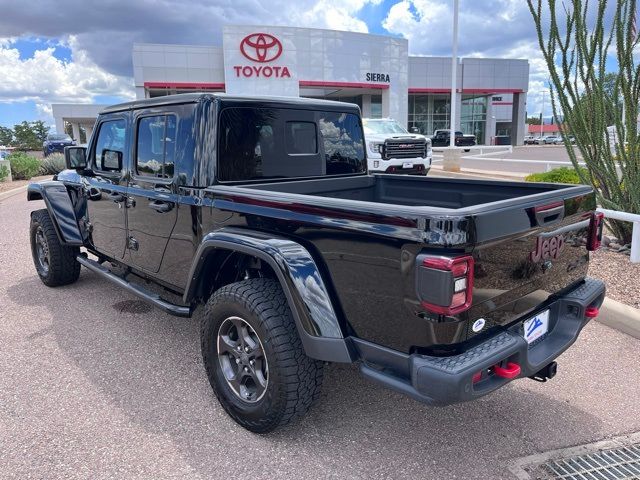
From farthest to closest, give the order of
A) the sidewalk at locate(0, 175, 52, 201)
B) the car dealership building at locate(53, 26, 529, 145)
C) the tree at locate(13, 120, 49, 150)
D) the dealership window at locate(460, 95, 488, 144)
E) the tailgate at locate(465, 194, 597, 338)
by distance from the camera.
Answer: the tree at locate(13, 120, 49, 150)
the dealership window at locate(460, 95, 488, 144)
the car dealership building at locate(53, 26, 529, 145)
the sidewalk at locate(0, 175, 52, 201)
the tailgate at locate(465, 194, 597, 338)

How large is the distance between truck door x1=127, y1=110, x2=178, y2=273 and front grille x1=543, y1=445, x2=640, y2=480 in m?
2.72

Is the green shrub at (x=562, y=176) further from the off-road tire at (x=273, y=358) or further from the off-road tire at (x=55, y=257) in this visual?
the off-road tire at (x=55, y=257)

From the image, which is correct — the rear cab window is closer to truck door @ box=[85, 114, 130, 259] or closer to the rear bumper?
truck door @ box=[85, 114, 130, 259]

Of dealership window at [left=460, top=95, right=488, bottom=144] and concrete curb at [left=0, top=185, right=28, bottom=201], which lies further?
dealership window at [left=460, top=95, right=488, bottom=144]

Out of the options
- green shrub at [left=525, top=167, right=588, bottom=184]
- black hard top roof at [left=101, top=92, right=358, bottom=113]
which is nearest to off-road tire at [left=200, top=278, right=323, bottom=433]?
black hard top roof at [left=101, top=92, right=358, bottom=113]

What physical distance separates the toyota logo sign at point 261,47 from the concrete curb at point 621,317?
102 ft

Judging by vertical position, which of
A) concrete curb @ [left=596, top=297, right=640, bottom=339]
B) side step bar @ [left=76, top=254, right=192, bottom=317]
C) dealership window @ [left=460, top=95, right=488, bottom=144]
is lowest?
concrete curb @ [left=596, top=297, right=640, bottom=339]

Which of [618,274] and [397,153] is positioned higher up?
[397,153]

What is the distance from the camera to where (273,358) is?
2596 mm

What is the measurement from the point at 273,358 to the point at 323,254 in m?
0.60

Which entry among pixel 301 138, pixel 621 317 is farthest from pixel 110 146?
pixel 621 317

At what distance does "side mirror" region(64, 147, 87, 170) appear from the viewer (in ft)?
15.3

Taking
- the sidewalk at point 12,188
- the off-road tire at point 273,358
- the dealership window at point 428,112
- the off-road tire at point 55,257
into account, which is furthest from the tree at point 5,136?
the off-road tire at point 273,358

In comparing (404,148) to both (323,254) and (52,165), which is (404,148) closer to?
(323,254)
